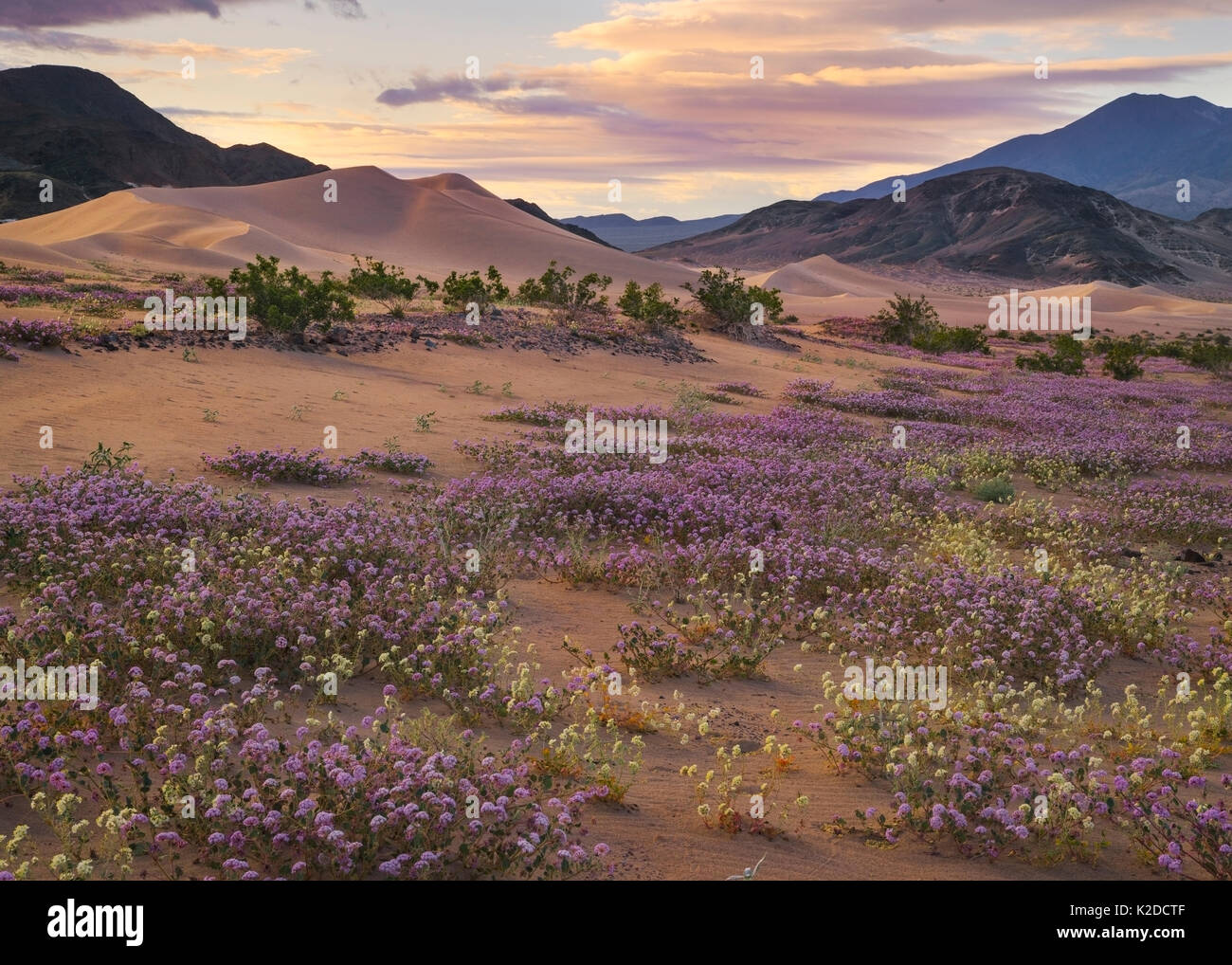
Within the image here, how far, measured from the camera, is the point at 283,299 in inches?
885

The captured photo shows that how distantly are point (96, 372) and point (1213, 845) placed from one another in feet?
56.7

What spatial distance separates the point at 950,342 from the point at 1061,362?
9.46m

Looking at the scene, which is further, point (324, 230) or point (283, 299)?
point (324, 230)

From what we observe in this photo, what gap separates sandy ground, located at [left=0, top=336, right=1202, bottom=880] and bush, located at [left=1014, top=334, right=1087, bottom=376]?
42.1 feet

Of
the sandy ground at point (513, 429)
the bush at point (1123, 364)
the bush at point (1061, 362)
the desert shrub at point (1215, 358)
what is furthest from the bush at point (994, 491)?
the desert shrub at point (1215, 358)

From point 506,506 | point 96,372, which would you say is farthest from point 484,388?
point 506,506

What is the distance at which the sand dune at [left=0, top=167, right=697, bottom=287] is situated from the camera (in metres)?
62.5

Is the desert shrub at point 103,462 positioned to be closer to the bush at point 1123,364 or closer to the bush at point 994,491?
the bush at point 994,491

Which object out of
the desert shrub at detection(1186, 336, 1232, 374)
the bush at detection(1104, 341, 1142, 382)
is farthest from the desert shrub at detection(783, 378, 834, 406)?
the desert shrub at detection(1186, 336, 1232, 374)

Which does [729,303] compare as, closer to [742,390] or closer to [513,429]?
[742,390]

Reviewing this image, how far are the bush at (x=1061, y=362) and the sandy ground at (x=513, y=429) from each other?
1284 cm

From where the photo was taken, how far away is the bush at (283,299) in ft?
73.6

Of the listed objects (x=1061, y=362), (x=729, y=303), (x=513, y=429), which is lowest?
(x=513, y=429)

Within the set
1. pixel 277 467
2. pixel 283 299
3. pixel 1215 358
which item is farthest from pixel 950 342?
pixel 277 467
